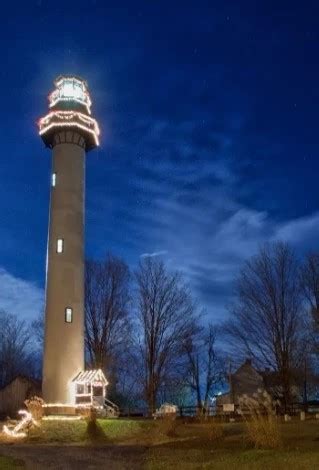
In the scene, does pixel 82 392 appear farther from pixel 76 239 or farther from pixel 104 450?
pixel 104 450

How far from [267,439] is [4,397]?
124 feet

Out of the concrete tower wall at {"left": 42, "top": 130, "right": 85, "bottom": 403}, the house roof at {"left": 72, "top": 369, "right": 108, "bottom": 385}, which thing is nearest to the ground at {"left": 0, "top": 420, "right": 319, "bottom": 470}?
the house roof at {"left": 72, "top": 369, "right": 108, "bottom": 385}

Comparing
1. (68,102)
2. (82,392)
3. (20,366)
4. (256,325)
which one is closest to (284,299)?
(256,325)

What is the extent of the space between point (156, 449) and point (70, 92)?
30.8 metres

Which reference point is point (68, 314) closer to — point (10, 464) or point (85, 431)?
point (85, 431)

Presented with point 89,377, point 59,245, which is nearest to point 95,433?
point 89,377

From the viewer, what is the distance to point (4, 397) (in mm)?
48531

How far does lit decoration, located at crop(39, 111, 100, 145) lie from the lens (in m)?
40.9

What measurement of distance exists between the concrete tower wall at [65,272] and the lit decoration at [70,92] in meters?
3.29

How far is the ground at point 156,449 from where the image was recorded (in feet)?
43.7

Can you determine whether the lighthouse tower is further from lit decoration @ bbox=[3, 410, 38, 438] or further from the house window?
lit decoration @ bbox=[3, 410, 38, 438]

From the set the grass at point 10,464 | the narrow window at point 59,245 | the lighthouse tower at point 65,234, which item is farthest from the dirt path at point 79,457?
the narrow window at point 59,245

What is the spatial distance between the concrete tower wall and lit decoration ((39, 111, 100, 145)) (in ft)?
2.24

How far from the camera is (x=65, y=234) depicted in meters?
38.3
